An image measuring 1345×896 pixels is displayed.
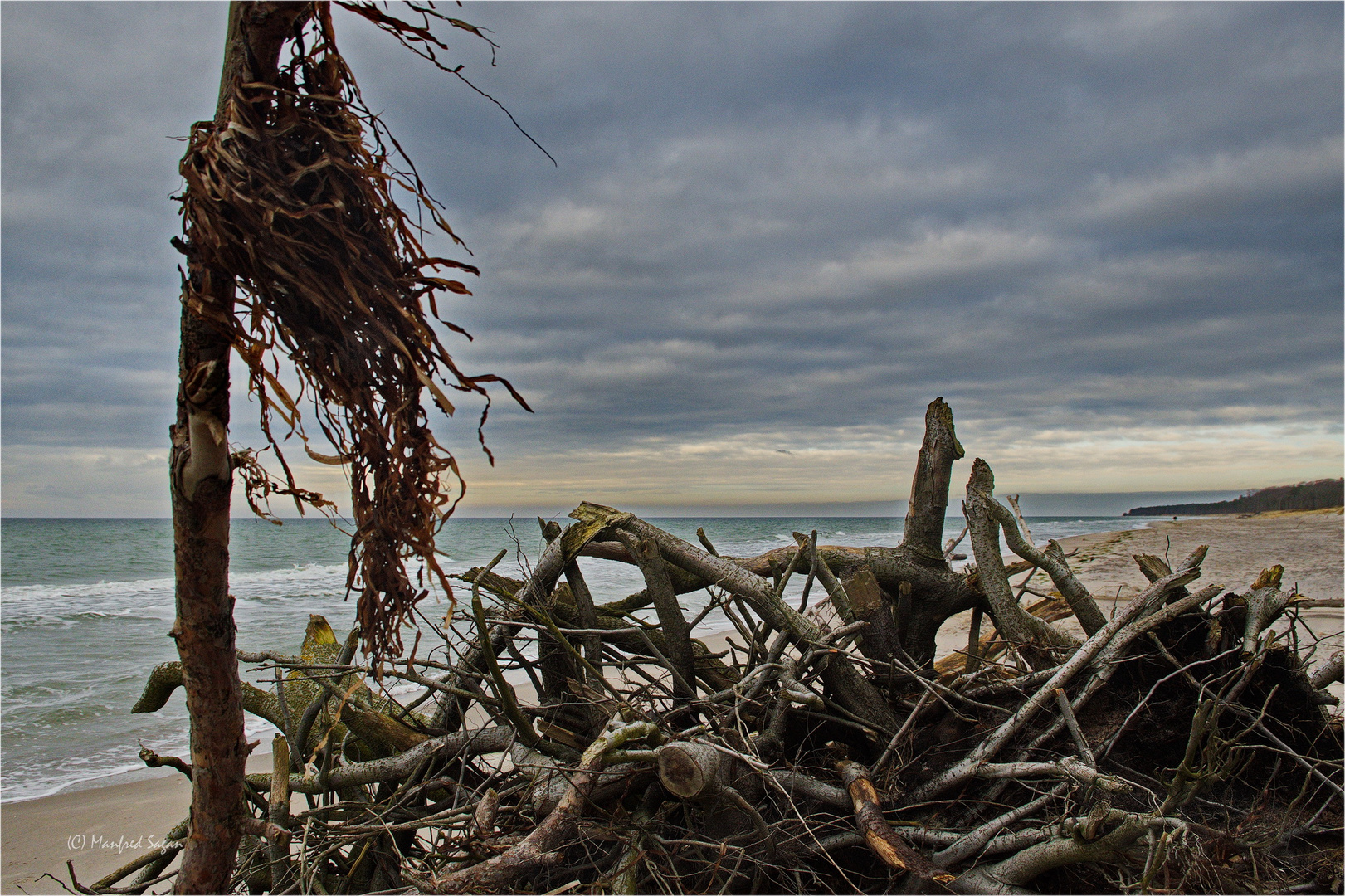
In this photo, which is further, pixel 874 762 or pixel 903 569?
pixel 903 569

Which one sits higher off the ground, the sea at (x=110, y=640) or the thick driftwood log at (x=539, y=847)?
the thick driftwood log at (x=539, y=847)

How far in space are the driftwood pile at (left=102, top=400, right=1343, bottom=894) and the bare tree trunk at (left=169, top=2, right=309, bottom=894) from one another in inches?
11.0

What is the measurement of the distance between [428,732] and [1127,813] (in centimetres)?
262

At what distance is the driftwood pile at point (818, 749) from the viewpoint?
236cm

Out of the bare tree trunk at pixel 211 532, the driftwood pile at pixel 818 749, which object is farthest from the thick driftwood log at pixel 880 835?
the bare tree trunk at pixel 211 532

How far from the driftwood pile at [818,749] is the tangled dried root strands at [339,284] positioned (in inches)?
44.0

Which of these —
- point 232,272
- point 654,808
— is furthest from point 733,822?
point 232,272

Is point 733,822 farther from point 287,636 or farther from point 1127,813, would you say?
point 287,636

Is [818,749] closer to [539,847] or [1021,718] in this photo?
[1021,718]

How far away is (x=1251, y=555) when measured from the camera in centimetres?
1747

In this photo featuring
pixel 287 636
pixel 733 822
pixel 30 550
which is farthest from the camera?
pixel 30 550

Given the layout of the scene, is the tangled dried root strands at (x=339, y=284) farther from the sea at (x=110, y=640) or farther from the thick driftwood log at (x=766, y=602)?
the thick driftwood log at (x=766, y=602)

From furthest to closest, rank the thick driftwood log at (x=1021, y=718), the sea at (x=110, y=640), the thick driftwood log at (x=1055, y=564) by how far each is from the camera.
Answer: the sea at (x=110, y=640)
the thick driftwood log at (x=1055, y=564)
the thick driftwood log at (x=1021, y=718)
